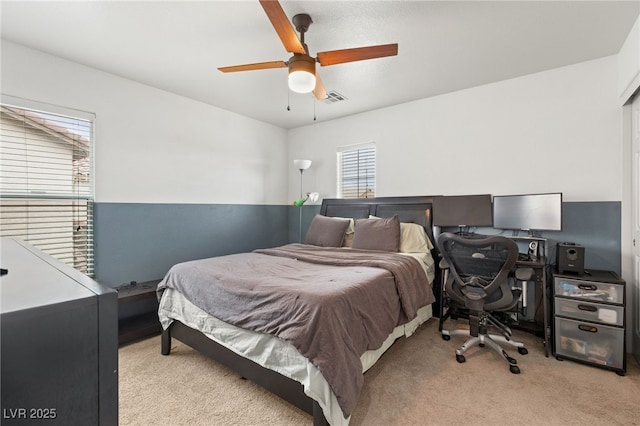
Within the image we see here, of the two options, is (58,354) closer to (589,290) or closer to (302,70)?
(302,70)

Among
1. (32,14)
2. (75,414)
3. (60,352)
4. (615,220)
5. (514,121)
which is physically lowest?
(75,414)

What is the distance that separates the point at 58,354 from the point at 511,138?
3828 mm

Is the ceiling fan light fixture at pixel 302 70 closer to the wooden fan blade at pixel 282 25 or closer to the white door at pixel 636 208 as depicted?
the wooden fan blade at pixel 282 25

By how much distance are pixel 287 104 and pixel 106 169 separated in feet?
7.50

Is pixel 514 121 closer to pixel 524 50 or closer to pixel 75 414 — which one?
pixel 524 50

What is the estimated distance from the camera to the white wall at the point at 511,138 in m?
2.68

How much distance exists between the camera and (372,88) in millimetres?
3352

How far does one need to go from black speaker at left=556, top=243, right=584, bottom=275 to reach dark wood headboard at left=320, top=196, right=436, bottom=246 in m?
1.17

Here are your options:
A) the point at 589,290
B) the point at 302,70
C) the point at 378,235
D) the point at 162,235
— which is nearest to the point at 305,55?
the point at 302,70

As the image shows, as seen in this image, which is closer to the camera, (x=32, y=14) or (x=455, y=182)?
(x=32, y=14)

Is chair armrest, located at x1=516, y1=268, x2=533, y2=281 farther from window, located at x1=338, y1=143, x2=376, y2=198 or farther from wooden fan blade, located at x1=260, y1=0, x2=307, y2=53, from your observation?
wooden fan blade, located at x1=260, y1=0, x2=307, y2=53

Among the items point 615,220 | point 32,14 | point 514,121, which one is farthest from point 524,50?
point 32,14

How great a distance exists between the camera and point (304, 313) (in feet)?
5.20

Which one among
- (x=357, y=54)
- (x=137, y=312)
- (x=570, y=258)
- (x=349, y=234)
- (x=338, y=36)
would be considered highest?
(x=338, y=36)
